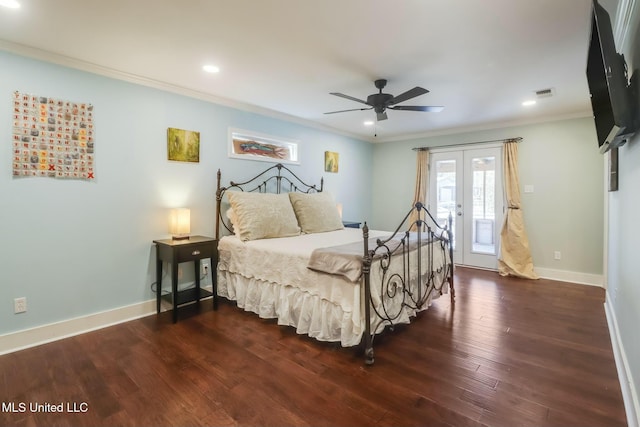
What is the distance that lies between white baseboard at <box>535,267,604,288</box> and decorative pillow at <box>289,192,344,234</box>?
3.16 metres

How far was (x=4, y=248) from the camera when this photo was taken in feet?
7.79

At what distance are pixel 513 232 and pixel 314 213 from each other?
312 cm

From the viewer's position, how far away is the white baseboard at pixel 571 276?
4202mm

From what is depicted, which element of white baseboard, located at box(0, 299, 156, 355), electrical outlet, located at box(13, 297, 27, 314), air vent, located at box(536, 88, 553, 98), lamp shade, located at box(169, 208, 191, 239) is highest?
air vent, located at box(536, 88, 553, 98)

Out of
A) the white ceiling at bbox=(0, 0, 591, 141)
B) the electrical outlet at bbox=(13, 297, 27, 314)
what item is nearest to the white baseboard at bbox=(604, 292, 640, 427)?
the white ceiling at bbox=(0, 0, 591, 141)

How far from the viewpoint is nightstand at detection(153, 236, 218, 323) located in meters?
2.93

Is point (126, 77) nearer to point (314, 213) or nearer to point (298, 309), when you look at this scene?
point (314, 213)

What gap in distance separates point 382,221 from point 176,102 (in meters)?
4.34

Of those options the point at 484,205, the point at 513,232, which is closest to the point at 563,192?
the point at 513,232

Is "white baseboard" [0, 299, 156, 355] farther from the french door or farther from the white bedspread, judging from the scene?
the french door

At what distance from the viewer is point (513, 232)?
4.66 m

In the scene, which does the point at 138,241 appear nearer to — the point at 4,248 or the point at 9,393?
the point at 4,248

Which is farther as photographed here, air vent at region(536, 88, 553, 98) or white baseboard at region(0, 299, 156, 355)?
air vent at region(536, 88, 553, 98)

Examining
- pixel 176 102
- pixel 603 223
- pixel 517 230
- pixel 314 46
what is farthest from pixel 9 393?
pixel 603 223
